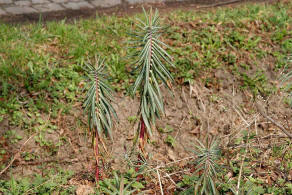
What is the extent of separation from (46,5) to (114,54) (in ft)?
6.87

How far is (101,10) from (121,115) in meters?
2.57

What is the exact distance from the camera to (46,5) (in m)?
6.27

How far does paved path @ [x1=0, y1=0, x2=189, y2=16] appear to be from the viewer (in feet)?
19.7

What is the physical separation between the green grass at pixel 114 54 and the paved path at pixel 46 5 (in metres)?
0.65

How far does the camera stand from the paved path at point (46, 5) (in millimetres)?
6004

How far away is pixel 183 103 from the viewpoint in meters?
4.64

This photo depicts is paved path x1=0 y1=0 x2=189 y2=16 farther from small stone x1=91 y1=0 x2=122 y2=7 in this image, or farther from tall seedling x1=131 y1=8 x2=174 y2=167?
tall seedling x1=131 y1=8 x2=174 y2=167

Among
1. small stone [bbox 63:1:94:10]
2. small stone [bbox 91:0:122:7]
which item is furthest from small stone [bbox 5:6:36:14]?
small stone [bbox 91:0:122:7]

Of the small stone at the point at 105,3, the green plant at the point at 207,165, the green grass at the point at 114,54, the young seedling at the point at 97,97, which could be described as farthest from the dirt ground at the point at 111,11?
the green plant at the point at 207,165

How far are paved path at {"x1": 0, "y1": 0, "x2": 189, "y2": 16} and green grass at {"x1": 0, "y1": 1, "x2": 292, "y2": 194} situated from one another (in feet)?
2.14

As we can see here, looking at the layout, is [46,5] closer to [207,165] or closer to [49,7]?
[49,7]

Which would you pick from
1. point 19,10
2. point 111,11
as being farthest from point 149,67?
point 19,10

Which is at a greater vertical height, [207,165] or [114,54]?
[114,54]

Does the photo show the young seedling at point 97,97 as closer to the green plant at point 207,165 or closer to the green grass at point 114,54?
the green plant at point 207,165
